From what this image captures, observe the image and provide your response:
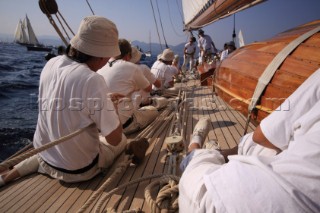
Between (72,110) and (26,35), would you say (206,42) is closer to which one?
(72,110)

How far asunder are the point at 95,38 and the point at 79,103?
51 cm

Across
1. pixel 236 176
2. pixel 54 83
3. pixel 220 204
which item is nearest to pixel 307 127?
pixel 236 176

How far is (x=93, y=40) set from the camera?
1.89 meters

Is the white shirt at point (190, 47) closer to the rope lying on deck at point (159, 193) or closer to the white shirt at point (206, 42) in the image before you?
the white shirt at point (206, 42)

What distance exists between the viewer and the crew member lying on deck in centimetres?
74

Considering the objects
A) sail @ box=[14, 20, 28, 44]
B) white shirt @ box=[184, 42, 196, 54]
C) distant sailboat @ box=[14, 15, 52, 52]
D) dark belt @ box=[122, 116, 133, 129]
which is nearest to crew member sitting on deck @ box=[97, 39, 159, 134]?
dark belt @ box=[122, 116, 133, 129]

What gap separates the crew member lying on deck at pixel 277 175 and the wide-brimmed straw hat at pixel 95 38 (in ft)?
3.99

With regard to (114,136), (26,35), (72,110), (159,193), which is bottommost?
(159,193)

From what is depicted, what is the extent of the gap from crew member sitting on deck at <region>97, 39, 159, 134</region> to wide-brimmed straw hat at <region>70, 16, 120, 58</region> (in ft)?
3.51

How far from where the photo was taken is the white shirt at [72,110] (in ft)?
5.86

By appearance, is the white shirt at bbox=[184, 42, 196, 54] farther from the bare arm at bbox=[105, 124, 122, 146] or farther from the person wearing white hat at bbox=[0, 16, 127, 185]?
the bare arm at bbox=[105, 124, 122, 146]

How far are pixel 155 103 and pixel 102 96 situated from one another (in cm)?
280

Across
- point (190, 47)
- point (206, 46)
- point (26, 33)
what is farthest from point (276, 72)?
point (26, 33)

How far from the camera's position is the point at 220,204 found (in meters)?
0.86
